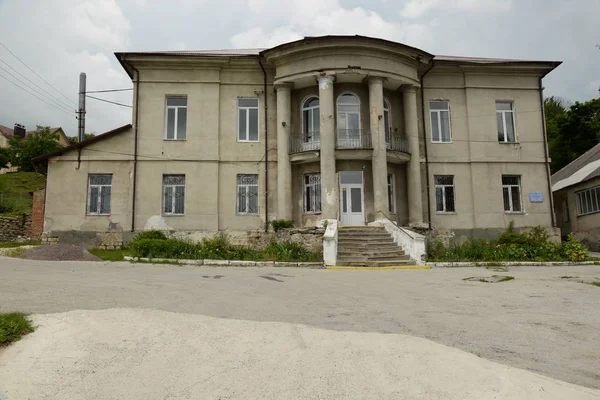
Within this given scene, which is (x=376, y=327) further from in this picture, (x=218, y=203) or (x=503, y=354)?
(x=218, y=203)

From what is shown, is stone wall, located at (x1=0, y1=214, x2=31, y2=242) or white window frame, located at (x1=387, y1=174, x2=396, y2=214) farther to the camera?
stone wall, located at (x1=0, y1=214, x2=31, y2=242)

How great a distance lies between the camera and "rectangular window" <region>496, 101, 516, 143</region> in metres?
21.4

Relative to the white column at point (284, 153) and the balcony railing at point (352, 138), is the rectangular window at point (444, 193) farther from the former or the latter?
the white column at point (284, 153)

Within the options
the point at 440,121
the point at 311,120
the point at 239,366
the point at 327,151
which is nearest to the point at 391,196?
the point at 327,151

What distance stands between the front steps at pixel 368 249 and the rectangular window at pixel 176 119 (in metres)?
9.29

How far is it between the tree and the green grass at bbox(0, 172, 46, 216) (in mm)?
4166

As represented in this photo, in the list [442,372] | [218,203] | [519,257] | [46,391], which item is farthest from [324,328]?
[218,203]

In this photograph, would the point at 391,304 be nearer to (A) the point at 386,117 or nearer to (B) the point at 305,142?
(B) the point at 305,142

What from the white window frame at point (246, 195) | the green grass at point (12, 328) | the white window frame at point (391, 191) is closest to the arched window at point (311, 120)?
the white window frame at point (246, 195)

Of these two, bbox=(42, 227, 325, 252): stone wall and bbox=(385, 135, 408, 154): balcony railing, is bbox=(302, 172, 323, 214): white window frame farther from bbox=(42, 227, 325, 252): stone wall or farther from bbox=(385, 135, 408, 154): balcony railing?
bbox=(385, 135, 408, 154): balcony railing

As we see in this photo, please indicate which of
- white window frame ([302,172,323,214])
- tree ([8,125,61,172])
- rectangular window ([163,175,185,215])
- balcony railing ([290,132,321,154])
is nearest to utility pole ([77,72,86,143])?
rectangular window ([163,175,185,215])

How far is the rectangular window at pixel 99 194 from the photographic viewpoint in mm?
19391

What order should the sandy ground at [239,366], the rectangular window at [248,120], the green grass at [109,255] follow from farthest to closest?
the rectangular window at [248,120] → the green grass at [109,255] → the sandy ground at [239,366]

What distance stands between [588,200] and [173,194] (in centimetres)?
2259
